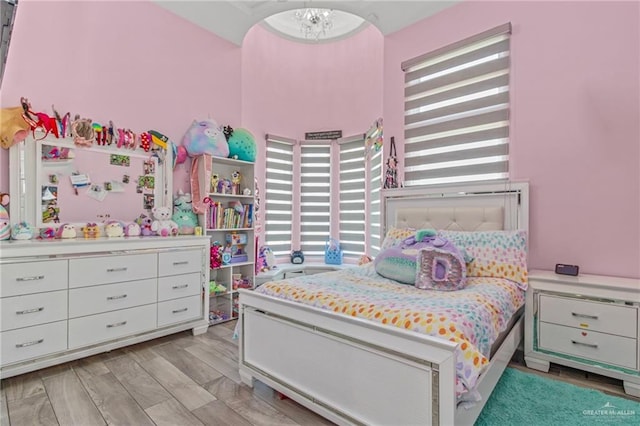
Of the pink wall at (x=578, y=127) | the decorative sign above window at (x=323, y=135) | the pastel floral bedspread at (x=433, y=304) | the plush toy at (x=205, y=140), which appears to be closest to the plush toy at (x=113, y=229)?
the plush toy at (x=205, y=140)

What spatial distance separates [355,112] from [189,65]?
202 cm

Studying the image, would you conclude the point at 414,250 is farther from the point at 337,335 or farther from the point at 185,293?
the point at 185,293

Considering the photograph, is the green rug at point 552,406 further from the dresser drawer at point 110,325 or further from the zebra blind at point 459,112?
the dresser drawer at point 110,325

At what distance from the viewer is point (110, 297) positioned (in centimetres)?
238

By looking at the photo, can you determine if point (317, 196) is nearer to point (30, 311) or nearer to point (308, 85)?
point (308, 85)

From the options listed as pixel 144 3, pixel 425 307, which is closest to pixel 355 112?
pixel 144 3

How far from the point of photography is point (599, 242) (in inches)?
91.4

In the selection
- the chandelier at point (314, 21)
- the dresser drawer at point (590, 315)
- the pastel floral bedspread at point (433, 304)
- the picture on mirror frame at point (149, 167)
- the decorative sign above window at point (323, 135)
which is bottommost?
the dresser drawer at point (590, 315)

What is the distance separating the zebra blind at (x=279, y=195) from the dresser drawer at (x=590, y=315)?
2.94 m

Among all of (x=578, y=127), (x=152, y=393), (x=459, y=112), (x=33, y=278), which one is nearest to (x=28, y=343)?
(x=33, y=278)

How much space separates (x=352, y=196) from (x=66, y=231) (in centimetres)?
300

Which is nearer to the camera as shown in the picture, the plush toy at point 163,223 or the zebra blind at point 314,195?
the plush toy at point 163,223

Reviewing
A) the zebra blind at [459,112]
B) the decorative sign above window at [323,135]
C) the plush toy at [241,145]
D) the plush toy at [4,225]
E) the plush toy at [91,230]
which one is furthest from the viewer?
the decorative sign above window at [323,135]

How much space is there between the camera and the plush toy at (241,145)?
137 inches
